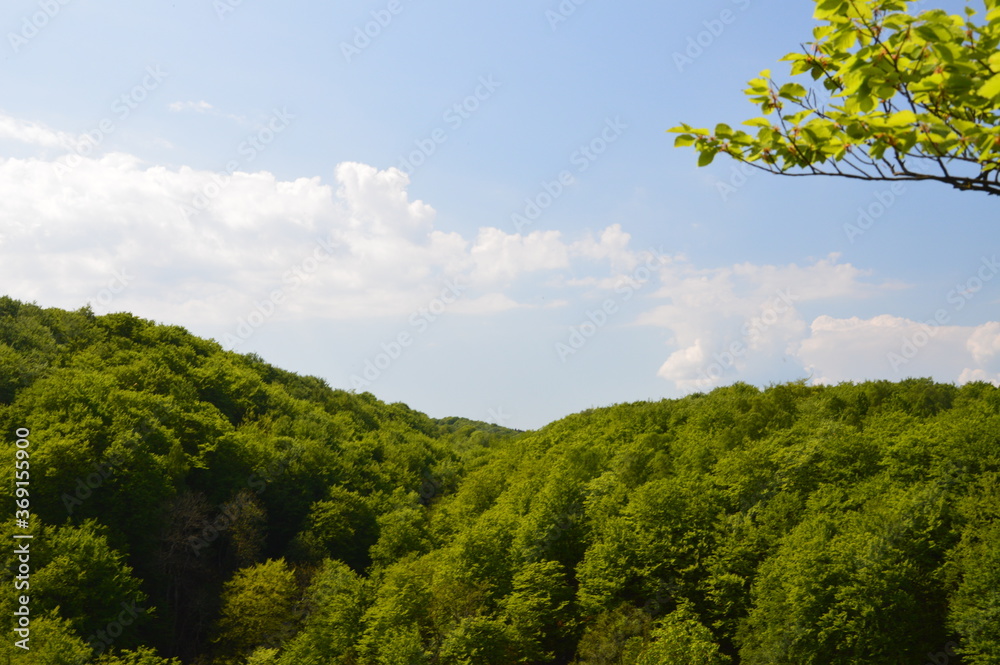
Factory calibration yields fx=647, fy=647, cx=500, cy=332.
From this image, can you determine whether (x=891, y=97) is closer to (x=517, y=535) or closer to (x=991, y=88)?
(x=991, y=88)

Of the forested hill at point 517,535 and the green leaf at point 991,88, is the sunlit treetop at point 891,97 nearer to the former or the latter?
the green leaf at point 991,88

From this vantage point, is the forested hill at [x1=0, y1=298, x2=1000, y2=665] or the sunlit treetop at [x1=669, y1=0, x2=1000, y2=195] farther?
the forested hill at [x1=0, y1=298, x2=1000, y2=665]

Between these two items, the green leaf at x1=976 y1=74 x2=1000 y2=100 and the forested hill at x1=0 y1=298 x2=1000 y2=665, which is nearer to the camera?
the green leaf at x1=976 y1=74 x2=1000 y2=100

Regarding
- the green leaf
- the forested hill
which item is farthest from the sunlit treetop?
the forested hill

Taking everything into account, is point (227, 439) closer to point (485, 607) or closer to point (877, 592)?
point (485, 607)

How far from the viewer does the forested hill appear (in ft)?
109

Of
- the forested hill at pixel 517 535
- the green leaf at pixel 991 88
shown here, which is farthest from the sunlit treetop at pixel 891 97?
the forested hill at pixel 517 535

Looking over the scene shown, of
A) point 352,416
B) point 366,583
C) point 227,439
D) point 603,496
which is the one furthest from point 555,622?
point 352,416

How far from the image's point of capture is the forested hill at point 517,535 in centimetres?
3334

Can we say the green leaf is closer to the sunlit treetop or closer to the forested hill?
the sunlit treetop

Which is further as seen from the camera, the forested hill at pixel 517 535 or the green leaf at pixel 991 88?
the forested hill at pixel 517 535

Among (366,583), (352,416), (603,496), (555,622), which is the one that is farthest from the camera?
(352,416)

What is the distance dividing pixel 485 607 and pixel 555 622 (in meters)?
5.32

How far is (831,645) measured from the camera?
3209 cm
